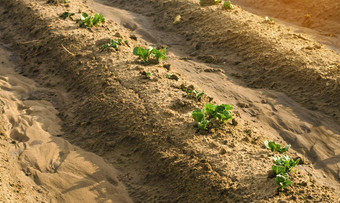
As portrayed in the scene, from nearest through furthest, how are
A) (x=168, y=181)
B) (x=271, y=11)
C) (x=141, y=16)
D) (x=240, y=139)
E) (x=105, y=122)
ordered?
(x=168, y=181) < (x=240, y=139) < (x=105, y=122) < (x=141, y=16) < (x=271, y=11)

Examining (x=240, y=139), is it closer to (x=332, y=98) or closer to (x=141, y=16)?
(x=332, y=98)

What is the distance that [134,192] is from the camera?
4.37 metres

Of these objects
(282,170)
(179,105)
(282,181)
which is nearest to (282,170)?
(282,170)

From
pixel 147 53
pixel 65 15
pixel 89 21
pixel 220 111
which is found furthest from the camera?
pixel 65 15

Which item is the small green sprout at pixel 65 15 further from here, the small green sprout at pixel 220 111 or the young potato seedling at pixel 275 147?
the young potato seedling at pixel 275 147

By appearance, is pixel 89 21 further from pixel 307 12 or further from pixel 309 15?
pixel 307 12

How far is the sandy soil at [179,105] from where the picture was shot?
4254mm

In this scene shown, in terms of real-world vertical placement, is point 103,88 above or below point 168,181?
above

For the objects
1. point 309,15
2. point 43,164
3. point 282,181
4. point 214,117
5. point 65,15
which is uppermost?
point 309,15

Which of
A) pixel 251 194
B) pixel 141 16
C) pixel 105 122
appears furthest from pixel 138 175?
pixel 141 16

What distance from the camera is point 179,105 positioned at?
201 inches

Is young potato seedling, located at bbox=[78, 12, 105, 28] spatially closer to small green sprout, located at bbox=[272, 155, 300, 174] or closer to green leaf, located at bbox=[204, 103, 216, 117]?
green leaf, located at bbox=[204, 103, 216, 117]

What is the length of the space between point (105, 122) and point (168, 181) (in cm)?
142

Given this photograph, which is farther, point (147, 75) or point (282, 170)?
point (147, 75)
